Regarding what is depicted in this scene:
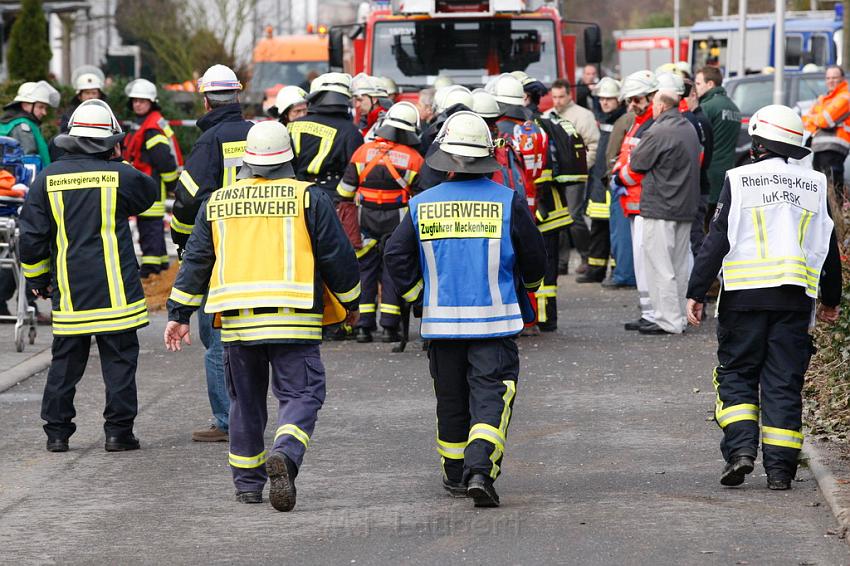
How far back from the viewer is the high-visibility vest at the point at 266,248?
22.0 feet

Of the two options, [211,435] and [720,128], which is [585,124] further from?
[211,435]

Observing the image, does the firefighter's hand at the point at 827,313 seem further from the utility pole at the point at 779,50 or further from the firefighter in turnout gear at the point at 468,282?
the utility pole at the point at 779,50

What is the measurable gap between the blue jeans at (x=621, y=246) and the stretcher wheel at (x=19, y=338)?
5.83 m

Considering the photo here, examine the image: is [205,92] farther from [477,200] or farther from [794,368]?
[794,368]

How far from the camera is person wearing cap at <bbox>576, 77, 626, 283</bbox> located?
1485cm

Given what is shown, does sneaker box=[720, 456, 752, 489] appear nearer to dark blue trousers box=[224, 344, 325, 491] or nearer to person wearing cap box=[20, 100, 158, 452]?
dark blue trousers box=[224, 344, 325, 491]

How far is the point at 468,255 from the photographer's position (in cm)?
687

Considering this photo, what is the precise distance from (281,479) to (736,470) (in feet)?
6.75

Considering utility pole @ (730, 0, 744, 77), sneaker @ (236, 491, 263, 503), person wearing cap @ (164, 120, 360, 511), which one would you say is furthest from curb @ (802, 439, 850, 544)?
utility pole @ (730, 0, 744, 77)

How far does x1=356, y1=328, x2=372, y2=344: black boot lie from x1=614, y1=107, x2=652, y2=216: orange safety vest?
229 centimetres

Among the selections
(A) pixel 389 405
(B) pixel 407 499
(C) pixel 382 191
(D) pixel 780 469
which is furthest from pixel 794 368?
(C) pixel 382 191

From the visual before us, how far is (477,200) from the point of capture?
6840mm

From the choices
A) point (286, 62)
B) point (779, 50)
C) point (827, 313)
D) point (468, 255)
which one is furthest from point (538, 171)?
point (286, 62)

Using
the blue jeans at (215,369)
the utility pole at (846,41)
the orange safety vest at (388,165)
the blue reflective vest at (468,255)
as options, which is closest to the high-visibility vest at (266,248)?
the blue reflective vest at (468,255)
